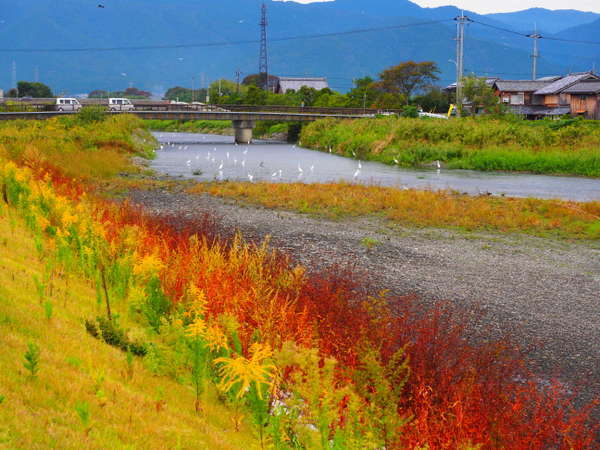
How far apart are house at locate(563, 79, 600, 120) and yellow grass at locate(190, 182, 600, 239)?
145 ft

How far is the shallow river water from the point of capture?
94.2ft

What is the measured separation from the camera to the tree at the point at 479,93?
57.8 m

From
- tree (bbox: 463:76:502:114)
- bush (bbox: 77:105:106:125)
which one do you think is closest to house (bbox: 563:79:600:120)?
tree (bbox: 463:76:502:114)

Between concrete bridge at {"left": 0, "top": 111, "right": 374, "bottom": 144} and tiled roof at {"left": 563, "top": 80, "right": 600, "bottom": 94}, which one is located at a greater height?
tiled roof at {"left": 563, "top": 80, "right": 600, "bottom": 94}

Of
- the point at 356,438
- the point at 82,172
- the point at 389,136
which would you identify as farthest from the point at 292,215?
the point at 389,136

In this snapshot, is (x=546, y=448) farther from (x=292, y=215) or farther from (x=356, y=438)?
(x=292, y=215)

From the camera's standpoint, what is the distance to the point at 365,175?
34.7 metres

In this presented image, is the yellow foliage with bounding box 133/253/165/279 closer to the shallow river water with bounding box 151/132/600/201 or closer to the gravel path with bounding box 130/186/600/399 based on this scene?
the gravel path with bounding box 130/186/600/399

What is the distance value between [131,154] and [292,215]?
21.6 m

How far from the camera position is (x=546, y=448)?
6.23 m

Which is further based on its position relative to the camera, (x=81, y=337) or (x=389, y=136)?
(x=389, y=136)

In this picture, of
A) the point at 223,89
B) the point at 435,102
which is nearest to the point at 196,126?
the point at 223,89

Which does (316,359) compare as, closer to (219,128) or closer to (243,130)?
(243,130)

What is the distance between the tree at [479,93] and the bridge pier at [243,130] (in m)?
21.4
